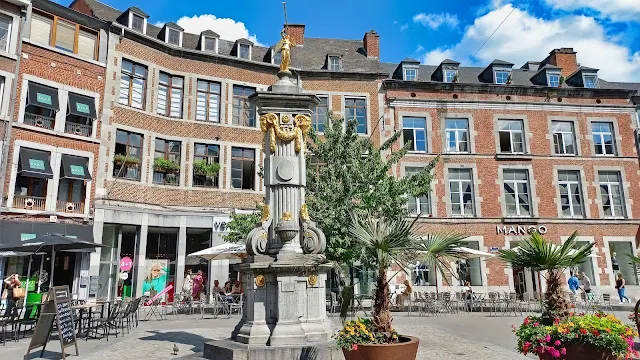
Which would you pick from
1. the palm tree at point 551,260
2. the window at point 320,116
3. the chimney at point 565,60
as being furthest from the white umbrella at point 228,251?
the chimney at point 565,60

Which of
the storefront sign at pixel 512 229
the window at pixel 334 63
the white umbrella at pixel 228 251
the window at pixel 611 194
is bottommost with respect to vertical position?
the white umbrella at pixel 228 251

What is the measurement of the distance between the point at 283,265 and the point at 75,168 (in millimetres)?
14193

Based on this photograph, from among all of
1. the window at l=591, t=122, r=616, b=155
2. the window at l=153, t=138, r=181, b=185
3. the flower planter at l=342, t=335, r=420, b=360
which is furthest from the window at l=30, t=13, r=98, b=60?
the window at l=591, t=122, r=616, b=155

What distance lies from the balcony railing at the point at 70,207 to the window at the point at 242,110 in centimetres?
787

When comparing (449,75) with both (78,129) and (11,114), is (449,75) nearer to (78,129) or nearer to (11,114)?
(78,129)

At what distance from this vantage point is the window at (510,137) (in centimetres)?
2520

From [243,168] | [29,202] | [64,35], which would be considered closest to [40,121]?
[29,202]

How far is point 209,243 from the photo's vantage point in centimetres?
2139

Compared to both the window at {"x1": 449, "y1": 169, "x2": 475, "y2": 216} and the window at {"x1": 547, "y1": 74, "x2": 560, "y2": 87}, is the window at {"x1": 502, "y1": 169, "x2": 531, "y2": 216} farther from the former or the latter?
the window at {"x1": 547, "y1": 74, "x2": 560, "y2": 87}

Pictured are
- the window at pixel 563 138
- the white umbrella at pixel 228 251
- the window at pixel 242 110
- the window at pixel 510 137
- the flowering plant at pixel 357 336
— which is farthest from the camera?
the window at pixel 563 138

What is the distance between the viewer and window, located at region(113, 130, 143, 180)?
1986 centimetres

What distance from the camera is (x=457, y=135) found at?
25.0 metres

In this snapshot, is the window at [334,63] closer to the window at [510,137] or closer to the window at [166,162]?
the window at [166,162]

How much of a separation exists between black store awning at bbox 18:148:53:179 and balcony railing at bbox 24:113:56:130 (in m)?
1.10
